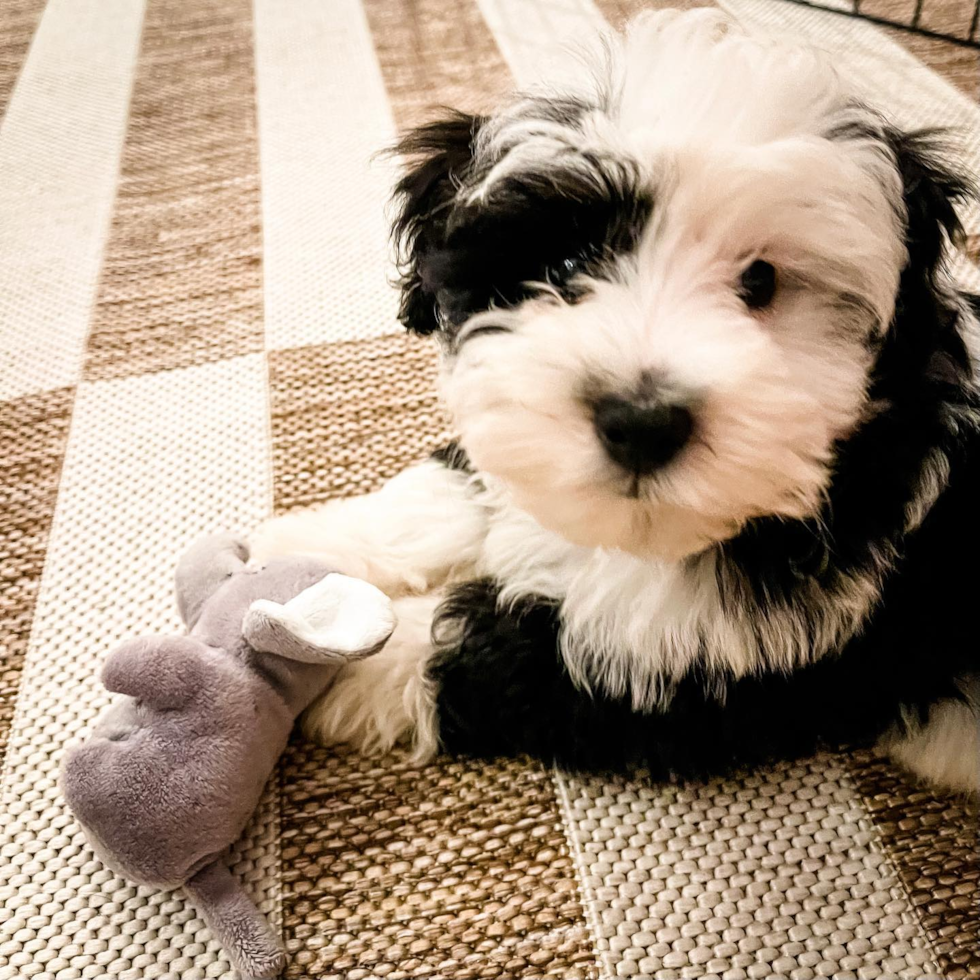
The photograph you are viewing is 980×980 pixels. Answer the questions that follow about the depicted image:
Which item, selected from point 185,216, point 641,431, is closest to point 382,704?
point 641,431

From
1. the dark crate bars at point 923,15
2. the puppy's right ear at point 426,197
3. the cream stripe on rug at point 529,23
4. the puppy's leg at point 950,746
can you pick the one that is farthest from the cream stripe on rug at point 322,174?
the dark crate bars at point 923,15

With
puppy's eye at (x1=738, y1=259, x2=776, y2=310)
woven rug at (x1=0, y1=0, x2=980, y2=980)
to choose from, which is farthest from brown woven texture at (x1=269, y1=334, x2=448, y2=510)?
puppy's eye at (x1=738, y1=259, x2=776, y2=310)

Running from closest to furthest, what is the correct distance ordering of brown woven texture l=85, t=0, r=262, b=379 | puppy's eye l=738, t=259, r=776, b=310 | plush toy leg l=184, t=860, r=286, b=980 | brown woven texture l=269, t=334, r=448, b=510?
puppy's eye l=738, t=259, r=776, b=310 < plush toy leg l=184, t=860, r=286, b=980 < brown woven texture l=269, t=334, r=448, b=510 < brown woven texture l=85, t=0, r=262, b=379

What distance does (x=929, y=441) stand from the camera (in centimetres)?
80

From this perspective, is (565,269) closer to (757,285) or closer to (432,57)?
(757,285)

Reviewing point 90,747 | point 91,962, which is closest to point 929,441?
point 90,747

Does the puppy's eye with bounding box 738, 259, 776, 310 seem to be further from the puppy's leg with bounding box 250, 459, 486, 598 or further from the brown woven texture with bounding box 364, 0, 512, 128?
the brown woven texture with bounding box 364, 0, 512, 128

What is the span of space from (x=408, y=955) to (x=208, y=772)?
0.30m

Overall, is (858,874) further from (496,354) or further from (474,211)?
(474,211)

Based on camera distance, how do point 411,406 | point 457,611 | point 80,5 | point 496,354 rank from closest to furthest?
point 496,354, point 457,611, point 411,406, point 80,5

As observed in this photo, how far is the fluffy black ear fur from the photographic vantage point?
780 millimetres

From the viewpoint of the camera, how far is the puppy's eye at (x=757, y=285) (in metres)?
0.78

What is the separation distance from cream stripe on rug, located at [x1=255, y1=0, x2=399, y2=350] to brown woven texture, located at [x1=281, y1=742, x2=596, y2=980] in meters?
0.90

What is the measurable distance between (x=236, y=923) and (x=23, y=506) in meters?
0.81
